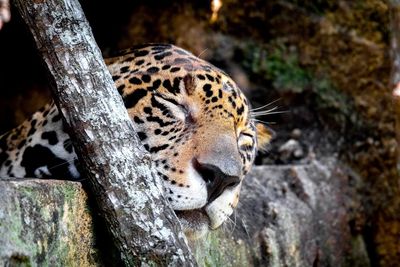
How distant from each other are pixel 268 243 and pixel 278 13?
2.28m

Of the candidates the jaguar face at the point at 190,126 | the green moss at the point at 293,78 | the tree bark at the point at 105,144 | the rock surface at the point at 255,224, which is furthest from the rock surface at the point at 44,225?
the green moss at the point at 293,78

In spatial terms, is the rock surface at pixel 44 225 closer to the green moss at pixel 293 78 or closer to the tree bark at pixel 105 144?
the tree bark at pixel 105 144

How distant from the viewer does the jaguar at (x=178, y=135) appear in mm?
3256

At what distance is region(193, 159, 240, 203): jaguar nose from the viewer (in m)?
3.23

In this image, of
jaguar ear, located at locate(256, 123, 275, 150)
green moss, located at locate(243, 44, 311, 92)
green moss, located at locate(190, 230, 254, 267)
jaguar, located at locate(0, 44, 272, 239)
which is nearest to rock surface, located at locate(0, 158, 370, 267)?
green moss, located at locate(190, 230, 254, 267)

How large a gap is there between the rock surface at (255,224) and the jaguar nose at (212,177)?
52 cm

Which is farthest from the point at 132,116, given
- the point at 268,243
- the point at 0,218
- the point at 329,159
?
the point at 329,159

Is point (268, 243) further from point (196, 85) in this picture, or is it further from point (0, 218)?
point (0, 218)

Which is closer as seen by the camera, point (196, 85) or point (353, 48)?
point (196, 85)

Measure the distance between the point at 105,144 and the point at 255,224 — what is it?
1.76 m

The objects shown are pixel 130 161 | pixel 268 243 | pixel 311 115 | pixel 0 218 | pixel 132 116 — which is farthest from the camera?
pixel 311 115

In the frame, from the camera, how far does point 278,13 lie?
605cm

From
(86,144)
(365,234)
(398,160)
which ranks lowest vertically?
(365,234)

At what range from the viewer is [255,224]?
4488 mm
